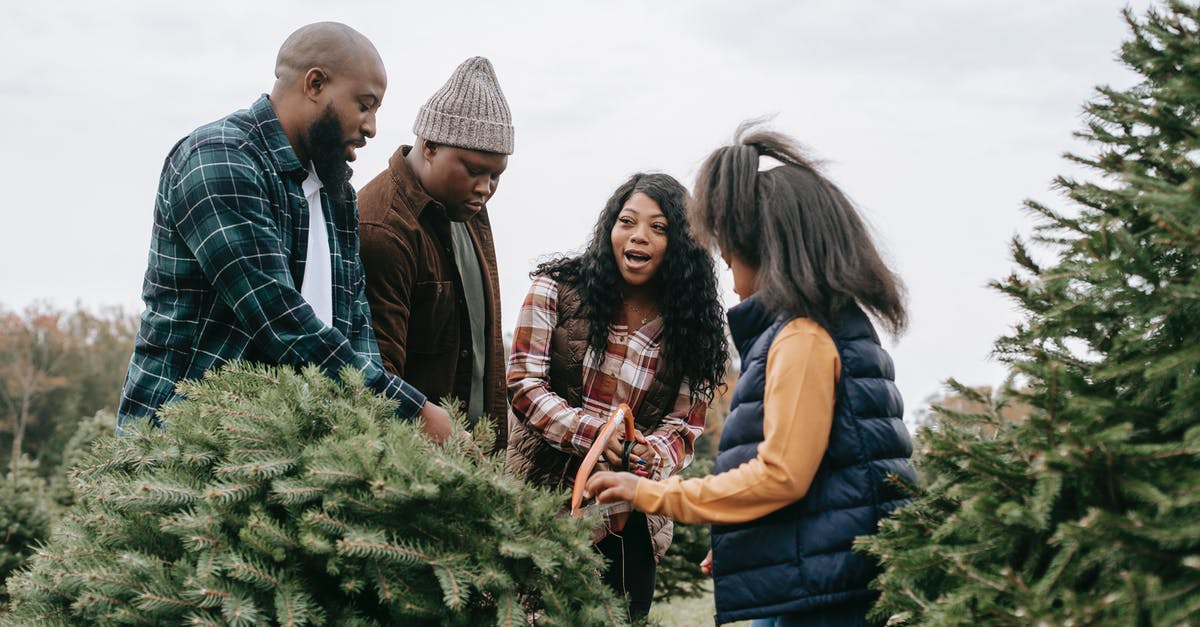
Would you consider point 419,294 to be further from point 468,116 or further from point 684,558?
point 684,558

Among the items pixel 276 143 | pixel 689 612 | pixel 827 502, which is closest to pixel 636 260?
pixel 276 143

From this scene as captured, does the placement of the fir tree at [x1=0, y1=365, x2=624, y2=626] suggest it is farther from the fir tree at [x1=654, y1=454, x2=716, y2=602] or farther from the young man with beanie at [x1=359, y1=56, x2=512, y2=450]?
the fir tree at [x1=654, y1=454, x2=716, y2=602]

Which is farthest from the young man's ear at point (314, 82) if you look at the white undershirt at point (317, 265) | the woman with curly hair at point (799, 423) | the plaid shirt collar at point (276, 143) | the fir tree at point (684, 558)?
the fir tree at point (684, 558)

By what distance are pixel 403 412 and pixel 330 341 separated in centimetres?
33

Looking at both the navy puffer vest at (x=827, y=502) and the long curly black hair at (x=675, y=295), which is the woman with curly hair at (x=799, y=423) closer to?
the navy puffer vest at (x=827, y=502)

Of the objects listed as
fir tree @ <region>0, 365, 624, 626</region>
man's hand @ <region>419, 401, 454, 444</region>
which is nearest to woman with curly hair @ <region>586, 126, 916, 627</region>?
fir tree @ <region>0, 365, 624, 626</region>

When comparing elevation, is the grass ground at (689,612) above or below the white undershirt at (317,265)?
below

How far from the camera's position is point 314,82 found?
12.3 ft

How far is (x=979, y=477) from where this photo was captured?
8.43 ft

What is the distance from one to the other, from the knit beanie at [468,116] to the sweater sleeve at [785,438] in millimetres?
1891

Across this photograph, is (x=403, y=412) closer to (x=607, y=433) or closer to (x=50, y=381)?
(x=607, y=433)

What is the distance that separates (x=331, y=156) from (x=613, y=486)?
64.1 inches

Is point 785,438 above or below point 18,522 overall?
above

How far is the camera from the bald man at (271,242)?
337 cm
